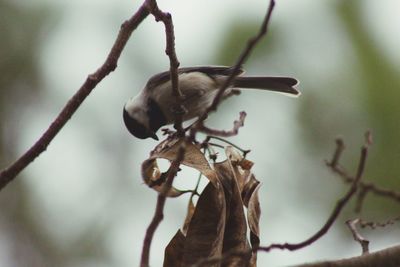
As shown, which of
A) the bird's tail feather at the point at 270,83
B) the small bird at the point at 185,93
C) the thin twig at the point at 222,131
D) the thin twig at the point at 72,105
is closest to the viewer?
the thin twig at the point at 222,131

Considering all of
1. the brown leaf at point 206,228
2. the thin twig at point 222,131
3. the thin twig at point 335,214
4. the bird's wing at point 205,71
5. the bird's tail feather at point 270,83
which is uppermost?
the bird's wing at point 205,71

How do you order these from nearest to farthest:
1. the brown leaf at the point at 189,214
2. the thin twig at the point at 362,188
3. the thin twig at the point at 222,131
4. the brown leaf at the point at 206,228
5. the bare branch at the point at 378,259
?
the thin twig at the point at 362,188 < the thin twig at the point at 222,131 < the bare branch at the point at 378,259 < the brown leaf at the point at 206,228 < the brown leaf at the point at 189,214

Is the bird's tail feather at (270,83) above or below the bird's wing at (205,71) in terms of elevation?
below

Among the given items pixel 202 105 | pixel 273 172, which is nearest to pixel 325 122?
pixel 273 172

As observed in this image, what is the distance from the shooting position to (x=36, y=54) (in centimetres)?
706

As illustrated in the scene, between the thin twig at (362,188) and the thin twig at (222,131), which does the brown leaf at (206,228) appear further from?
the thin twig at (362,188)

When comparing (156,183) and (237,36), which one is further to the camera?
(237,36)

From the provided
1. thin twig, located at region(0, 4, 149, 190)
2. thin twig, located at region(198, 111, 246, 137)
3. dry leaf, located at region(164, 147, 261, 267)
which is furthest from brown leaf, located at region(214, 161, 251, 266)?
thin twig, located at region(0, 4, 149, 190)

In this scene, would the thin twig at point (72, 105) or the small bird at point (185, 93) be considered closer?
the thin twig at point (72, 105)

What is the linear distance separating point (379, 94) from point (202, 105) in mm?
1401

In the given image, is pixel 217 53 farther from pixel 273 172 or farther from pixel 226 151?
pixel 226 151

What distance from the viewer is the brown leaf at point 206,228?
2184 millimetres

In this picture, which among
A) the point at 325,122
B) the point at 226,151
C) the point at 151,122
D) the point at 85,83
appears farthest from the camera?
the point at 325,122

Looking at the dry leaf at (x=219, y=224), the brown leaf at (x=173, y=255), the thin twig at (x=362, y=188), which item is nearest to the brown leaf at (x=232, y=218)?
the dry leaf at (x=219, y=224)
